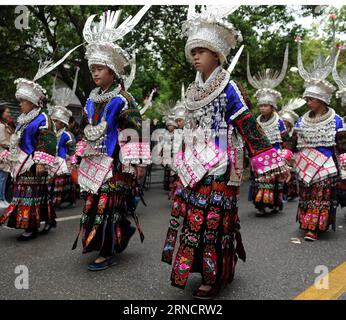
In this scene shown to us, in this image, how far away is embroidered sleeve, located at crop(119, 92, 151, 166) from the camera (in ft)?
12.0

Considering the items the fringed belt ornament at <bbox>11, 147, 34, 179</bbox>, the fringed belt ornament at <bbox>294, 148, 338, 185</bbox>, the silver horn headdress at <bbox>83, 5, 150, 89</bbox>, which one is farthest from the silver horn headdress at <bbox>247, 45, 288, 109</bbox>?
the fringed belt ornament at <bbox>11, 147, 34, 179</bbox>

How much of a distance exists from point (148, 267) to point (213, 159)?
1479mm

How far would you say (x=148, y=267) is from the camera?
12.4 ft

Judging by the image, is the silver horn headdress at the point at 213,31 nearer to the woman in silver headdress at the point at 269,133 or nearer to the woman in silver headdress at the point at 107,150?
the woman in silver headdress at the point at 107,150

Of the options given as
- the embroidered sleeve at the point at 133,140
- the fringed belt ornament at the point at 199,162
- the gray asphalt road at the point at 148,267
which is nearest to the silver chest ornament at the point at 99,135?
the embroidered sleeve at the point at 133,140

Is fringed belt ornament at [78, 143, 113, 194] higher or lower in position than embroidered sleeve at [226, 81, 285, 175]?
lower

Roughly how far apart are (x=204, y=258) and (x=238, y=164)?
2.61 ft

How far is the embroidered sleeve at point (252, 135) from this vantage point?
9.43 ft

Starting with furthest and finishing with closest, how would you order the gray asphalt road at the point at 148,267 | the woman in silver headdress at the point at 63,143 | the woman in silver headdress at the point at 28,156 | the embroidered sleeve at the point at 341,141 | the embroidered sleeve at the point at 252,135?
the woman in silver headdress at the point at 63,143 → the embroidered sleeve at the point at 341,141 → the woman in silver headdress at the point at 28,156 → the gray asphalt road at the point at 148,267 → the embroidered sleeve at the point at 252,135

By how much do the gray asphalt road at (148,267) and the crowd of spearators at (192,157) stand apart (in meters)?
0.21

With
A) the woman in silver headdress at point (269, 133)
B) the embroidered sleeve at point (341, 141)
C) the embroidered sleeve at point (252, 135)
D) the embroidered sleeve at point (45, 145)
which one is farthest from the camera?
the woman in silver headdress at point (269, 133)

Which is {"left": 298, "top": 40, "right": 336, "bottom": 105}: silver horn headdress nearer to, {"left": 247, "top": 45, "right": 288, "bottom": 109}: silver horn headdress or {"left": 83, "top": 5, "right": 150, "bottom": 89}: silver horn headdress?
{"left": 247, "top": 45, "right": 288, "bottom": 109}: silver horn headdress

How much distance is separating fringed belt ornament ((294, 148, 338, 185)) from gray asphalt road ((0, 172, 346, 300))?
2.71 feet
